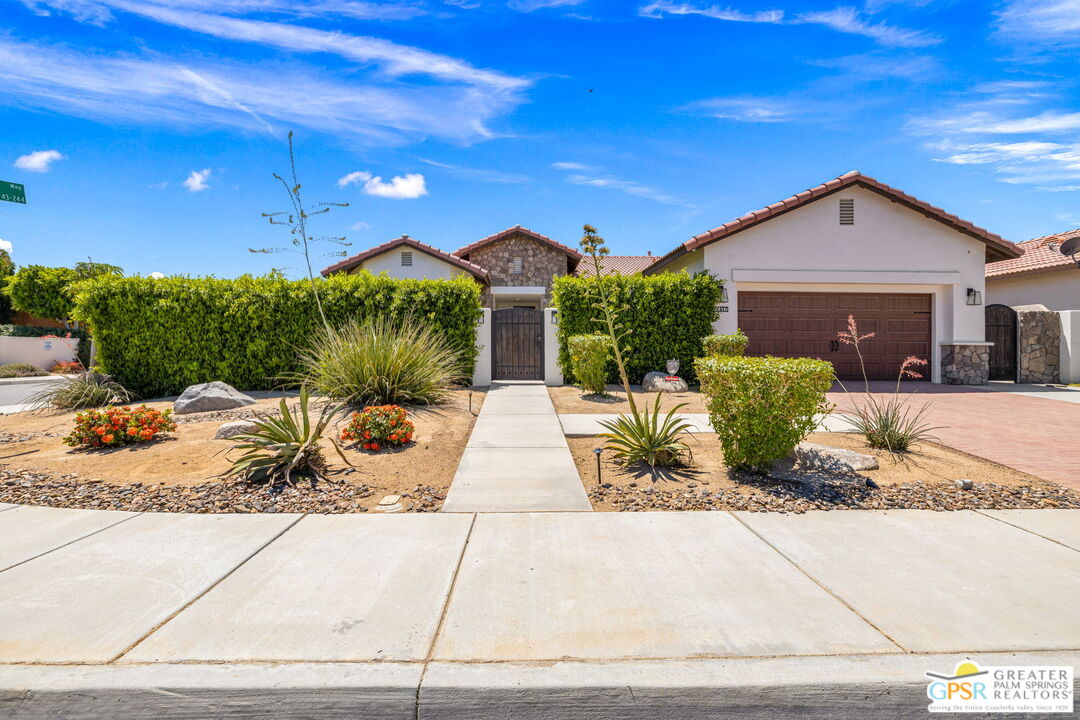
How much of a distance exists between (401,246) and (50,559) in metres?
21.1

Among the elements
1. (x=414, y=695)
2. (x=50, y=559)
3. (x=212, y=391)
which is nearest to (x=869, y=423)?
Answer: (x=414, y=695)

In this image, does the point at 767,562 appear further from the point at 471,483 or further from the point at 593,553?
the point at 471,483

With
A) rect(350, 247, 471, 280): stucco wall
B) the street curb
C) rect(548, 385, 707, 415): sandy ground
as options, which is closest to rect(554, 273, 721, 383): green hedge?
rect(548, 385, 707, 415): sandy ground

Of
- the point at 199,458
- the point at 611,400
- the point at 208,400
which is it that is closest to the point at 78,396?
the point at 208,400

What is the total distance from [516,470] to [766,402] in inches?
99.7

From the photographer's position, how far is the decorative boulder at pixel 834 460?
561 centimetres

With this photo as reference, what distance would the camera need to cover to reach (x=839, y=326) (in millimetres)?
14711

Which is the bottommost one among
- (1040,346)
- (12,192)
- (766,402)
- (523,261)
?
(766,402)

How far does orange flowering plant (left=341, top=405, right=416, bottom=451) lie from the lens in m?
6.54

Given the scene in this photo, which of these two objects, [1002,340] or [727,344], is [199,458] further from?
[1002,340]

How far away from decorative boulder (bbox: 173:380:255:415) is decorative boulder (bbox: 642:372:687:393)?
7973 mm

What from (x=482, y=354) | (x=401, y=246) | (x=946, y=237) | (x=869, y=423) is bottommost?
(x=869, y=423)

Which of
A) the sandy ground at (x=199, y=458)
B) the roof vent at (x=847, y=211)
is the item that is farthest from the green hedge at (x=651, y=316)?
the sandy ground at (x=199, y=458)

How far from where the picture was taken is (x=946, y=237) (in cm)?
1477
